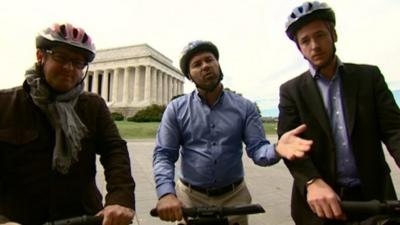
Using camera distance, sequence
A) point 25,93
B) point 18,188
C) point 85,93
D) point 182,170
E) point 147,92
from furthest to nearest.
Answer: point 147,92, point 182,170, point 85,93, point 25,93, point 18,188

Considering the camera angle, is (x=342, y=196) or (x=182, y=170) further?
(x=182, y=170)

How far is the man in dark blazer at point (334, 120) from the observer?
234cm

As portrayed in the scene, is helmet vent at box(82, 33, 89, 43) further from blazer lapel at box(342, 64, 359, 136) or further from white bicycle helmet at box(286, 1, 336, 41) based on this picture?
blazer lapel at box(342, 64, 359, 136)

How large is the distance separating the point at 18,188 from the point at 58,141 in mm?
360

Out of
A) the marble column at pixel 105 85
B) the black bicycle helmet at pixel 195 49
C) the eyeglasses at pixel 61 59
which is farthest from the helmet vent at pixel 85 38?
the marble column at pixel 105 85

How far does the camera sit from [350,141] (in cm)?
237

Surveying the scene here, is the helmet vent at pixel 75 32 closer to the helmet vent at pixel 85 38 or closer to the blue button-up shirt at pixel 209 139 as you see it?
the helmet vent at pixel 85 38

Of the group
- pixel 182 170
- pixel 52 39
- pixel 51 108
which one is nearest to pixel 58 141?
pixel 51 108

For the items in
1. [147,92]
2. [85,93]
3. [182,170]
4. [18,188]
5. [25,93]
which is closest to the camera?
[18,188]

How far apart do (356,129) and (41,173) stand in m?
1.94

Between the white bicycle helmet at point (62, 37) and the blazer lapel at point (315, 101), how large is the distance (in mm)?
1468

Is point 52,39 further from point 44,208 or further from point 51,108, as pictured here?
point 44,208

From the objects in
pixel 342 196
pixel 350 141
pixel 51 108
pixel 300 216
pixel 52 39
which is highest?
pixel 52 39

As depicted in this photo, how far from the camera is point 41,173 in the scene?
236 cm
